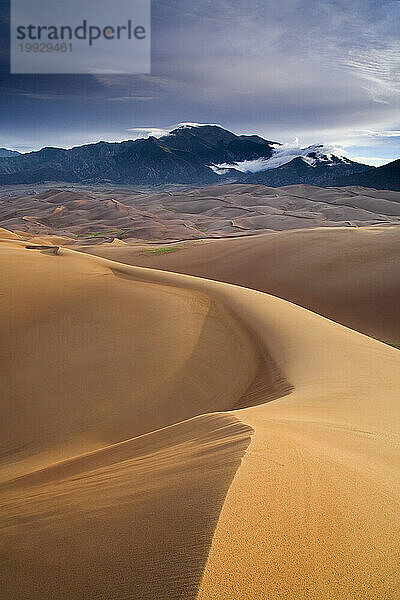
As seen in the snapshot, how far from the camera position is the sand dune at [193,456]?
1.90m

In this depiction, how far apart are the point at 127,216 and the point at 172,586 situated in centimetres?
7357

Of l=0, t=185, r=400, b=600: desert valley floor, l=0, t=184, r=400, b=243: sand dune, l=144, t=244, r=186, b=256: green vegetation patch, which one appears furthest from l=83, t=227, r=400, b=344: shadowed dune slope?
l=0, t=184, r=400, b=243: sand dune

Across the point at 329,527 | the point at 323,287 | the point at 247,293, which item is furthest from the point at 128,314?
the point at 323,287

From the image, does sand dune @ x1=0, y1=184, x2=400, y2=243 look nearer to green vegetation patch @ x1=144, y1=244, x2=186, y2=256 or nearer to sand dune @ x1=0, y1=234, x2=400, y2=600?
green vegetation patch @ x1=144, y1=244, x2=186, y2=256

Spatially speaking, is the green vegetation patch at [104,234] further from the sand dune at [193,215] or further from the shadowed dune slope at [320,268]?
the shadowed dune slope at [320,268]

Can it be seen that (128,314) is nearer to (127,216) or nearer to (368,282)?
(368,282)

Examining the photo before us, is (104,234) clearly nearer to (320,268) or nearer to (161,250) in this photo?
(161,250)

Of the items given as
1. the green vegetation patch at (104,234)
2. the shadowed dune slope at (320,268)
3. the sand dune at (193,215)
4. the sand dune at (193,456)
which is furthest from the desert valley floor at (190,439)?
the green vegetation patch at (104,234)

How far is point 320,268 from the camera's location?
57.8ft

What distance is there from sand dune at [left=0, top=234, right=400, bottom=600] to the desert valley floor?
0.04ft

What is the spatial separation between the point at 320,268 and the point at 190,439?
15160mm

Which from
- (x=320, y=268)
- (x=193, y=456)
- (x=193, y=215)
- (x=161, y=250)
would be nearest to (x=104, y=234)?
(x=193, y=215)

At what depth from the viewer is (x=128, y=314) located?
29.0 feet

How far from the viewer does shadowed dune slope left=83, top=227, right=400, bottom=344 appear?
13.7 m
